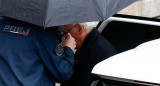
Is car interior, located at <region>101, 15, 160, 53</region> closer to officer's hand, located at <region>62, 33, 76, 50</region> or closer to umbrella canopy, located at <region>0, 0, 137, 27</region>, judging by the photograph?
officer's hand, located at <region>62, 33, 76, 50</region>

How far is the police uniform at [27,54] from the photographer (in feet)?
9.63

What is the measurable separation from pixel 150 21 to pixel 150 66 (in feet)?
3.43

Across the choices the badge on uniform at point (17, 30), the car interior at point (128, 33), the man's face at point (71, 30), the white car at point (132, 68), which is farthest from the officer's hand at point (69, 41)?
the car interior at point (128, 33)

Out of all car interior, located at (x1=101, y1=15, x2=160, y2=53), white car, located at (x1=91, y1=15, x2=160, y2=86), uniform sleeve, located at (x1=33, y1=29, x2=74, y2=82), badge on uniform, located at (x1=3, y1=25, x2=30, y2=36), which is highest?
badge on uniform, located at (x1=3, y1=25, x2=30, y2=36)

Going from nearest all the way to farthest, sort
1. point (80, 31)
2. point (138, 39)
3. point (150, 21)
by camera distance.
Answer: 1. point (80, 31)
2. point (150, 21)
3. point (138, 39)

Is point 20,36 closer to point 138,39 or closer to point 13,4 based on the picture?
point 13,4

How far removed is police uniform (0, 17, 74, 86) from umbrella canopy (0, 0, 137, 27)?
0.42 feet

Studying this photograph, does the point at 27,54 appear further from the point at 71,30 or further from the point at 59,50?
the point at 71,30

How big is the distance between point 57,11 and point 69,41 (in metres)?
0.49

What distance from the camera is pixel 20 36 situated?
2.93 metres

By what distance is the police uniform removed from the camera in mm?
2936

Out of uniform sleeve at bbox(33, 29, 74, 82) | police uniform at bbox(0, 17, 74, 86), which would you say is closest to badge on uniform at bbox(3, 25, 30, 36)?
police uniform at bbox(0, 17, 74, 86)

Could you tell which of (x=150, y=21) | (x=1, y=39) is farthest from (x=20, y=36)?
(x=150, y=21)

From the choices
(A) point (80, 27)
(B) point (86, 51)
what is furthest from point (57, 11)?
(B) point (86, 51)
